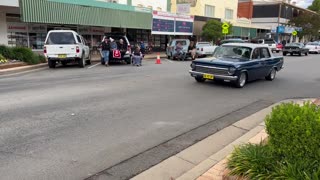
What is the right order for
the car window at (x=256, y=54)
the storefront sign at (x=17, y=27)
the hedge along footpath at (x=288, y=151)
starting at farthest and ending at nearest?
the storefront sign at (x=17, y=27), the car window at (x=256, y=54), the hedge along footpath at (x=288, y=151)

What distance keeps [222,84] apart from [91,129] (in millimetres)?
7990

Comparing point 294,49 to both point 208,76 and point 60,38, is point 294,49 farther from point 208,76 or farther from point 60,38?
point 208,76

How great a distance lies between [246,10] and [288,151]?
67109mm

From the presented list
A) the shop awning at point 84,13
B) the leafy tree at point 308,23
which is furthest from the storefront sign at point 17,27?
the leafy tree at point 308,23

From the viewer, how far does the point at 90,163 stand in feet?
16.9

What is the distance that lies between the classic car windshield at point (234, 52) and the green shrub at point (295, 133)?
31.9ft

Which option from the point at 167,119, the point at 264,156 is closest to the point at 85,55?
the point at 167,119

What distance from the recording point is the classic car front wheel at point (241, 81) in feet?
42.0

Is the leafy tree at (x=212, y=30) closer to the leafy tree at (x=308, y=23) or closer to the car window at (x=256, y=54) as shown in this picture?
the car window at (x=256, y=54)

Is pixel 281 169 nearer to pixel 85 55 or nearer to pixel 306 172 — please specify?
pixel 306 172

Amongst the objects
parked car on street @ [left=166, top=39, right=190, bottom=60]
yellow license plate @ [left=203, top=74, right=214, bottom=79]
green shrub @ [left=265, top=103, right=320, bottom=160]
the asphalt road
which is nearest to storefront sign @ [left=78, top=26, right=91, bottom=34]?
parked car on street @ [left=166, top=39, right=190, bottom=60]

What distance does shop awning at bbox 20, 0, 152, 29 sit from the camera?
2108 cm

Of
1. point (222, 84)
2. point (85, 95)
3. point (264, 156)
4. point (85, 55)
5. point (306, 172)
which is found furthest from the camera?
point (85, 55)

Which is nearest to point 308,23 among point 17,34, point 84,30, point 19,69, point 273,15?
point 273,15
